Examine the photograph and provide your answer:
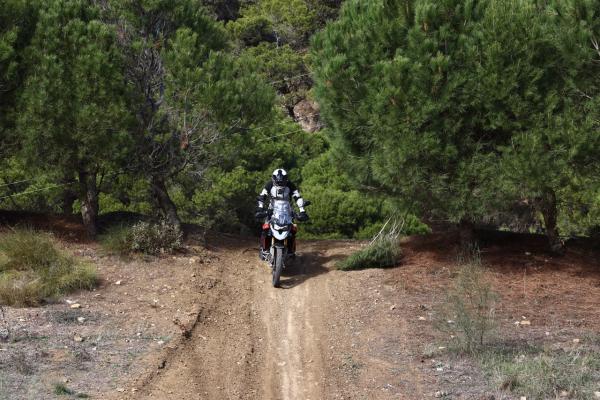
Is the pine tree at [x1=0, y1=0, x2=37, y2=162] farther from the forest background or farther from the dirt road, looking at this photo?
the dirt road

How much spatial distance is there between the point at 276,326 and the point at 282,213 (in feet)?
7.73

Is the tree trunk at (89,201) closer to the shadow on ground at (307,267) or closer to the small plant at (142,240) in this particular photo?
the small plant at (142,240)

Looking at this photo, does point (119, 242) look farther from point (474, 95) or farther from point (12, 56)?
point (474, 95)

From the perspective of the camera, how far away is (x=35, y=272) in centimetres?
1031

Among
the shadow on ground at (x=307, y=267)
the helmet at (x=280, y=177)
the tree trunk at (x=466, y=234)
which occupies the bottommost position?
the shadow on ground at (x=307, y=267)

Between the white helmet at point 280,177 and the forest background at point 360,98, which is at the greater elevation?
the forest background at point 360,98

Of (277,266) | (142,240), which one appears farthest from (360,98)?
(142,240)

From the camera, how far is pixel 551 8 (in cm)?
1038

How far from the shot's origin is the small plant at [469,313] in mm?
8039

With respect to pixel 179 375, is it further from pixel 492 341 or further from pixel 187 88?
pixel 187 88

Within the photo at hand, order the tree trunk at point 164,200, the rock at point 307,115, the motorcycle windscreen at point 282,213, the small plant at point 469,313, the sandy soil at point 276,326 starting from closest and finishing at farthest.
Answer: the sandy soil at point 276,326 < the small plant at point 469,313 < the motorcycle windscreen at point 282,213 < the tree trunk at point 164,200 < the rock at point 307,115

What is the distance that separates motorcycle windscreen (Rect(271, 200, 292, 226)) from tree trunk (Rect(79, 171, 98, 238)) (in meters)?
3.33

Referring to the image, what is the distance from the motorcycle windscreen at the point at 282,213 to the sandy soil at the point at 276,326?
0.90 meters

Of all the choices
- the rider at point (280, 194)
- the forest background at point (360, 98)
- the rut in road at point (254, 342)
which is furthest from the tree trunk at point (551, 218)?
the rider at point (280, 194)
